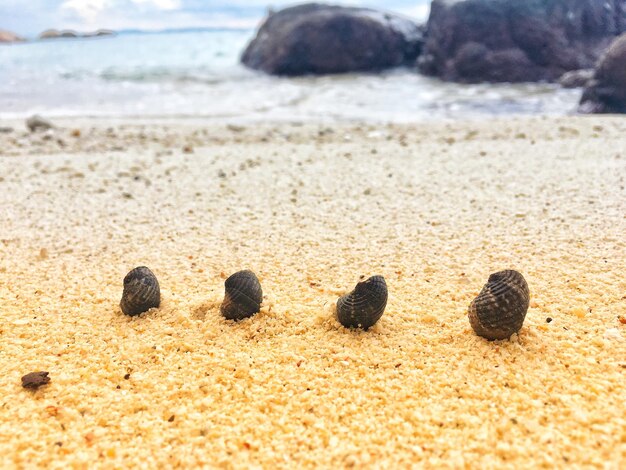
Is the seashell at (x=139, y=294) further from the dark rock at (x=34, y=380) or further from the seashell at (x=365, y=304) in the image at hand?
the seashell at (x=365, y=304)

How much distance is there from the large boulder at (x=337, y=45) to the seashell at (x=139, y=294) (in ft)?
59.3

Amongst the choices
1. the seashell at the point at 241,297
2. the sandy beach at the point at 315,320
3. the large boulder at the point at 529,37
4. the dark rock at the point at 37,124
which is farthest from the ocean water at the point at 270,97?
the seashell at the point at 241,297

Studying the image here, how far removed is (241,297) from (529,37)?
16.4m

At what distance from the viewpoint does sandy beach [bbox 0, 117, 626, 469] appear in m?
1.46

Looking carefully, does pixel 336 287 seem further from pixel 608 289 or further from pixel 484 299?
pixel 608 289

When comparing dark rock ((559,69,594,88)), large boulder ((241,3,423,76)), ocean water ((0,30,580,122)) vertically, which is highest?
large boulder ((241,3,423,76))

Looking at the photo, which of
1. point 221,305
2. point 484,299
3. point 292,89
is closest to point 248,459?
point 221,305

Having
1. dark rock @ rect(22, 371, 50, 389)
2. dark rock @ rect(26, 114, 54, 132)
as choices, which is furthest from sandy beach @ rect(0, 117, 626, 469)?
dark rock @ rect(26, 114, 54, 132)

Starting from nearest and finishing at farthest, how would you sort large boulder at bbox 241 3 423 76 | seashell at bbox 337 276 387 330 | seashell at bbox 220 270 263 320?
1. seashell at bbox 337 276 387 330
2. seashell at bbox 220 270 263 320
3. large boulder at bbox 241 3 423 76

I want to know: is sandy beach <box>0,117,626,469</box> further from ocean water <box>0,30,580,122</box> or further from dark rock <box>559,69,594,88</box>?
dark rock <box>559,69,594,88</box>

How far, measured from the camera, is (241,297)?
2.09 m

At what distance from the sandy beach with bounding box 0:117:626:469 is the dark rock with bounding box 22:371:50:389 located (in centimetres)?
4

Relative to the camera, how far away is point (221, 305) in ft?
7.17

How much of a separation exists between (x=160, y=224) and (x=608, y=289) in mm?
2733
